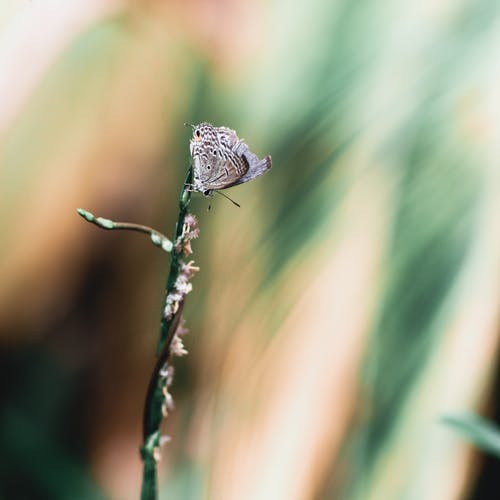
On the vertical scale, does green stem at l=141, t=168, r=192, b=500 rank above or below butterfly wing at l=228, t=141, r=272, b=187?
below

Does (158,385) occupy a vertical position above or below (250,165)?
below

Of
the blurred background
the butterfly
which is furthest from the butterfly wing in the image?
the blurred background

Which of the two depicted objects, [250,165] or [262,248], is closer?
[250,165]

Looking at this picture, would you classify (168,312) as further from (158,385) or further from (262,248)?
(262,248)

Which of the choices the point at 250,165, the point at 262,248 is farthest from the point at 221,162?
the point at 262,248

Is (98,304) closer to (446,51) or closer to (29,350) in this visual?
(29,350)

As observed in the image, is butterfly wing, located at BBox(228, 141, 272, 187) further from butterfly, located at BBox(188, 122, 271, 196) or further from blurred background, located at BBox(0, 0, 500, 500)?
blurred background, located at BBox(0, 0, 500, 500)

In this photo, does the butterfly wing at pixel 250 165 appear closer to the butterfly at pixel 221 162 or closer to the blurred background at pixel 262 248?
the butterfly at pixel 221 162
